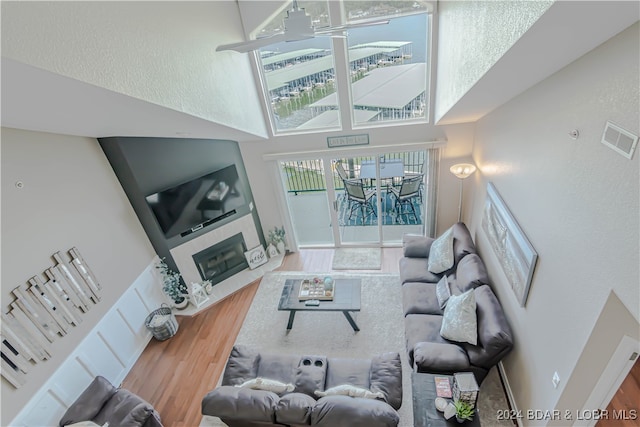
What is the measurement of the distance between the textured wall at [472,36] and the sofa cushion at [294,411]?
302cm

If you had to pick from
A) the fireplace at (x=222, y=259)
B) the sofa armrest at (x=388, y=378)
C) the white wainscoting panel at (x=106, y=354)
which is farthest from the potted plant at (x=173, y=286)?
the sofa armrest at (x=388, y=378)

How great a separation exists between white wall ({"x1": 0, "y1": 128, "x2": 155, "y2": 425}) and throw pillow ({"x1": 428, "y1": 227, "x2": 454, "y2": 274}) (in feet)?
13.5

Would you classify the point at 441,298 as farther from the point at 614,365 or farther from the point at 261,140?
the point at 261,140

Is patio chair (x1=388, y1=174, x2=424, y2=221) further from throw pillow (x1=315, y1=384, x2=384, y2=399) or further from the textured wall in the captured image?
throw pillow (x1=315, y1=384, x2=384, y2=399)

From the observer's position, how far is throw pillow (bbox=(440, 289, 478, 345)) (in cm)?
307

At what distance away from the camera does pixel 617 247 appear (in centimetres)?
163

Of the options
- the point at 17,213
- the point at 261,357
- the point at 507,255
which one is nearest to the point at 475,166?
the point at 507,255

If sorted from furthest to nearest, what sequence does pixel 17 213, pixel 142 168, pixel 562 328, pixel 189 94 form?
pixel 142 168
pixel 17 213
pixel 189 94
pixel 562 328

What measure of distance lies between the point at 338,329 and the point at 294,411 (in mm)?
1715

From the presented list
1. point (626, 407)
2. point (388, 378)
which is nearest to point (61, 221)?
point (388, 378)

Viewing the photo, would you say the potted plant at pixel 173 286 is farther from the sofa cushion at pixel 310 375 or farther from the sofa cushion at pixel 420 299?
the sofa cushion at pixel 420 299

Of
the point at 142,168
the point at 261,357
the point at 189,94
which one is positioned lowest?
the point at 261,357

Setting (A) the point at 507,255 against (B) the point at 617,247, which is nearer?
(B) the point at 617,247

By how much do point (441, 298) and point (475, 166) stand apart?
210cm
